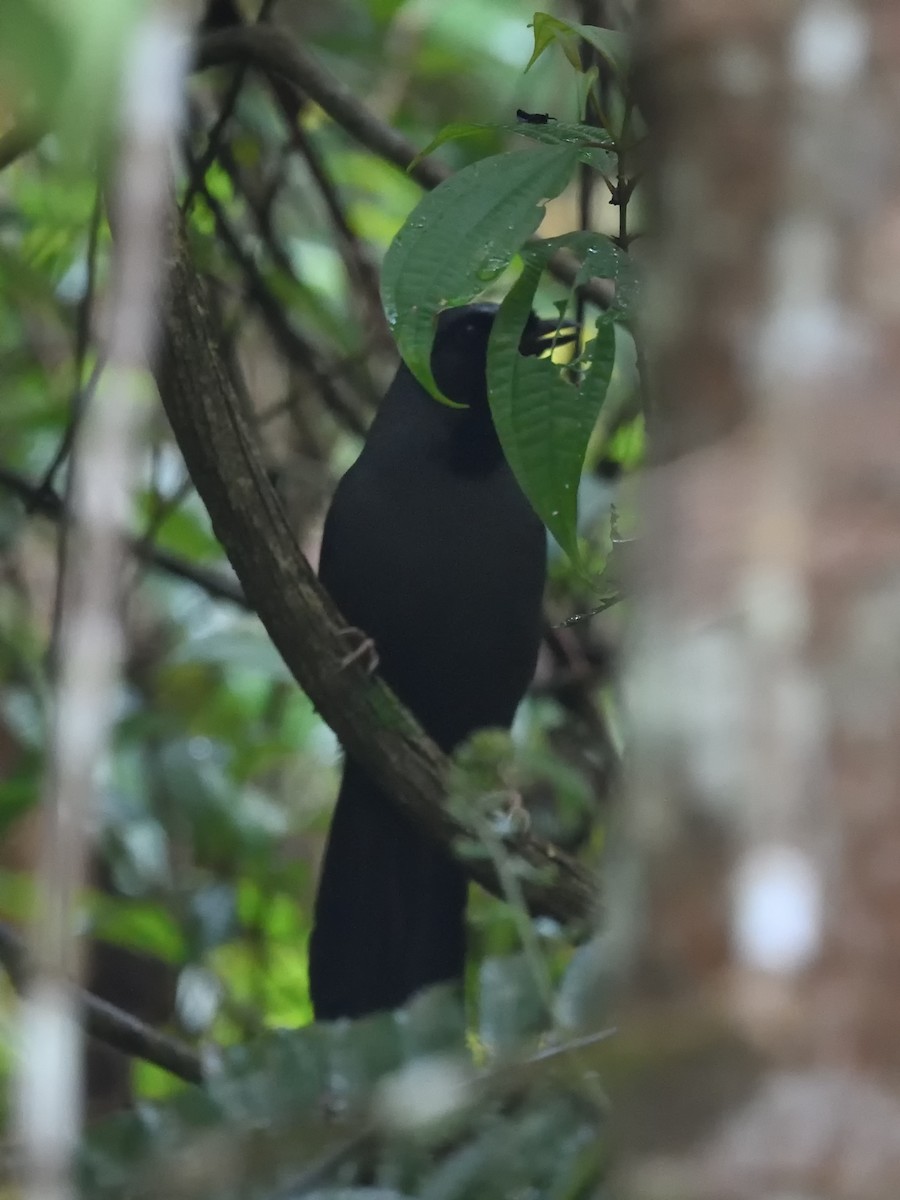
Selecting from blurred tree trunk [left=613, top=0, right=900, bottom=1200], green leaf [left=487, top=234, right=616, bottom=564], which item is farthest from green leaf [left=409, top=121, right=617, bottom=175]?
blurred tree trunk [left=613, top=0, right=900, bottom=1200]

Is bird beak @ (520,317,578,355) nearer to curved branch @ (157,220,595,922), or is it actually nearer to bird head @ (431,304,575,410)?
bird head @ (431,304,575,410)

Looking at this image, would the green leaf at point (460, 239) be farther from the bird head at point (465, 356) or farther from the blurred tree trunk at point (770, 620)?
the bird head at point (465, 356)

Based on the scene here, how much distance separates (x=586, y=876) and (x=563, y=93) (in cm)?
159

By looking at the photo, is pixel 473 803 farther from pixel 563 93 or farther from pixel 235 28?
pixel 563 93

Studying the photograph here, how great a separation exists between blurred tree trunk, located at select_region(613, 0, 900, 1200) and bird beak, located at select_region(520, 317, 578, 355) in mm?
1690

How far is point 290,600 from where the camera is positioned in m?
2.14

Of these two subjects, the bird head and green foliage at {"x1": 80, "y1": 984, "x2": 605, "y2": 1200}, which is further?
the bird head

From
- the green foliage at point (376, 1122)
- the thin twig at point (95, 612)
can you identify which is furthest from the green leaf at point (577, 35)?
the thin twig at point (95, 612)

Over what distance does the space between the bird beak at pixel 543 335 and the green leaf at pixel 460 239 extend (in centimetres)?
Answer: 79

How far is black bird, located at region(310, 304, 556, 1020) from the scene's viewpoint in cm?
292

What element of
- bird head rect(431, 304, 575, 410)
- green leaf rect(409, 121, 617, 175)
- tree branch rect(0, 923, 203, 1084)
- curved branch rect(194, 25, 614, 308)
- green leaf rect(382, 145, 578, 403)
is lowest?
tree branch rect(0, 923, 203, 1084)

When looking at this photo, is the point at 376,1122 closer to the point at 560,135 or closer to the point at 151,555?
the point at 560,135

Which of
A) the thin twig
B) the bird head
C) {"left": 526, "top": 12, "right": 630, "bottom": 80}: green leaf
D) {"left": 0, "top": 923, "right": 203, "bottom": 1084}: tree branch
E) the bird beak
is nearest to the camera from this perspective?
the thin twig

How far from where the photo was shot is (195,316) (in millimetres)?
1898
